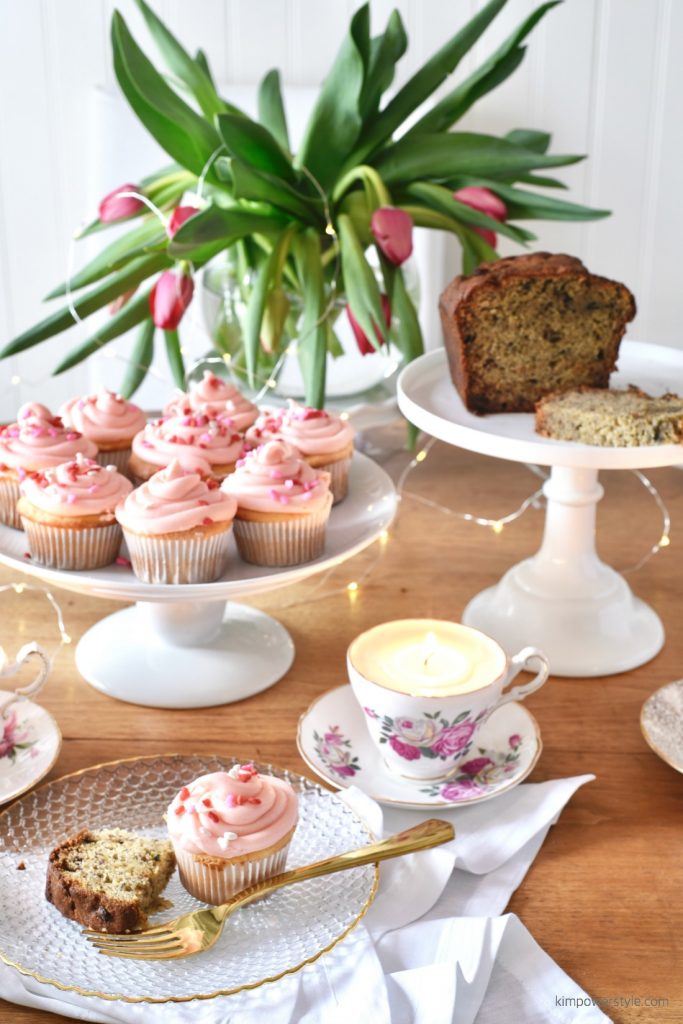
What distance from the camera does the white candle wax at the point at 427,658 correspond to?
97 centimetres

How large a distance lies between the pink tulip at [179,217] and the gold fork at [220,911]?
0.84 metres

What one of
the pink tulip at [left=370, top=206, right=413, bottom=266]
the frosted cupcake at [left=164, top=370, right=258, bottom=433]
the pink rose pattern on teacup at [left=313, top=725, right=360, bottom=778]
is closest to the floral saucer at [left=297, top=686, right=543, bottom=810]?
the pink rose pattern on teacup at [left=313, top=725, right=360, bottom=778]

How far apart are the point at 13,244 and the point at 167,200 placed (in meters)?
0.91

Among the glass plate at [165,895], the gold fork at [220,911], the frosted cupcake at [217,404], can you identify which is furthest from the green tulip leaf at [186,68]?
the gold fork at [220,911]

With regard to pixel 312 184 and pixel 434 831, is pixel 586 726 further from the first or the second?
pixel 312 184

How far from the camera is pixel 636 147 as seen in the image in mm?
2180

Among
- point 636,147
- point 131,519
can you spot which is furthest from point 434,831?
point 636,147

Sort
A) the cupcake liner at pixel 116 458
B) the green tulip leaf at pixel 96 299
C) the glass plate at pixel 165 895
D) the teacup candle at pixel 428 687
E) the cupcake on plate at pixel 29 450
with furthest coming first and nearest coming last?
1. the green tulip leaf at pixel 96 299
2. the cupcake liner at pixel 116 458
3. the cupcake on plate at pixel 29 450
4. the teacup candle at pixel 428 687
5. the glass plate at pixel 165 895

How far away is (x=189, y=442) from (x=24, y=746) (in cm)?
35

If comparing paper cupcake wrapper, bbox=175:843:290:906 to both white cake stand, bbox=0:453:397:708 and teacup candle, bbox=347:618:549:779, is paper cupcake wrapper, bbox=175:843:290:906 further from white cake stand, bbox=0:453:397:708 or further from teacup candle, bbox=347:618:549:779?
white cake stand, bbox=0:453:397:708

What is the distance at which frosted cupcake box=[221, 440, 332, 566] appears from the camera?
3.63 feet

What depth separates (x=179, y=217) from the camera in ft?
4.68

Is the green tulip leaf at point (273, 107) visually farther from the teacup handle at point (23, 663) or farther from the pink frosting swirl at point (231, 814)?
the pink frosting swirl at point (231, 814)

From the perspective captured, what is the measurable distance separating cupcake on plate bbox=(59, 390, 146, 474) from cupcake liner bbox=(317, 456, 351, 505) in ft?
0.73
